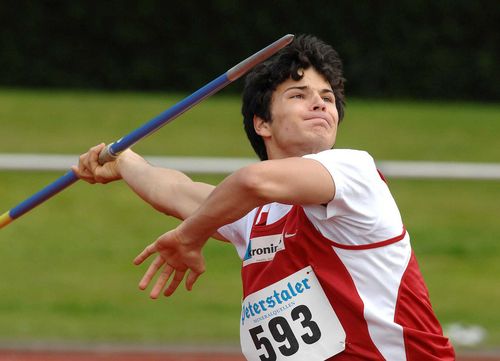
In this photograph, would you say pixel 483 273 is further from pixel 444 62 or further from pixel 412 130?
pixel 444 62

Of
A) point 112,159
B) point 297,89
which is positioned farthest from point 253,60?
point 112,159

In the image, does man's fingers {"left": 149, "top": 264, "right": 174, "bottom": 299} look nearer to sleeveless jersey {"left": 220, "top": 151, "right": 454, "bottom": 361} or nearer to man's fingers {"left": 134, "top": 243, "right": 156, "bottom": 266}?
man's fingers {"left": 134, "top": 243, "right": 156, "bottom": 266}

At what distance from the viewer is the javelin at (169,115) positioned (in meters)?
3.43

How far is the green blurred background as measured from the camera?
8.59 m

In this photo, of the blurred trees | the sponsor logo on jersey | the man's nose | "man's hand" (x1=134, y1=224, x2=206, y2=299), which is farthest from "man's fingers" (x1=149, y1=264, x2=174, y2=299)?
the blurred trees

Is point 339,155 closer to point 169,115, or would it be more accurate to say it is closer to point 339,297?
point 339,297

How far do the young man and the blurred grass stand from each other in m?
4.30

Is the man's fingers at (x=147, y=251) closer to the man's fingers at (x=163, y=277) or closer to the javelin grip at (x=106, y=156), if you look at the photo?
the man's fingers at (x=163, y=277)

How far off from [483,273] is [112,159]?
569cm

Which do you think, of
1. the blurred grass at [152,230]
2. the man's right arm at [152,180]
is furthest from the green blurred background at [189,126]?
the man's right arm at [152,180]

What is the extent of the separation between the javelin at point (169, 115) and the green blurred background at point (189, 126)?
380cm

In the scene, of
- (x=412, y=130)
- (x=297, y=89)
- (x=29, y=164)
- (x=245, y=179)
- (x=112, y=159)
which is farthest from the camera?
(x=412, y=130)

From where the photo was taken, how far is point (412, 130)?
14.1 meters

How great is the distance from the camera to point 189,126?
1394 cm
